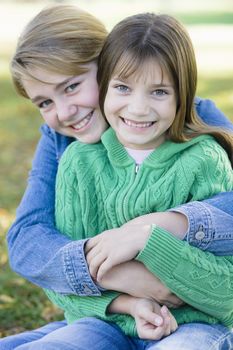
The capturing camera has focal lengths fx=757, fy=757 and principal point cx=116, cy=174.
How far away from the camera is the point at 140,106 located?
2.88m

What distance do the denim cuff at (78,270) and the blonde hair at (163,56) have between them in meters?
0.58

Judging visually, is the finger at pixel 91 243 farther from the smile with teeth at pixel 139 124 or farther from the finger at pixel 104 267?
the smile with teeth at pixel 139 124

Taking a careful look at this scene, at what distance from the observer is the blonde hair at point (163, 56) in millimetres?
2832

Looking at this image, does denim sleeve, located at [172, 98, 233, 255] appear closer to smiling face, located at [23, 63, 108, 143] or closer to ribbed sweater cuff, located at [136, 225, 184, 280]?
ribbed sweater cuff, located at [136, 225, 184, 280]

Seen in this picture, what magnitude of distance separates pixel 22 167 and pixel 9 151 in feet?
2.11

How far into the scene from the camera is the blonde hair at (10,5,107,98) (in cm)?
311

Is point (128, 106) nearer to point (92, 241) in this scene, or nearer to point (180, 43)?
point (180, 43)

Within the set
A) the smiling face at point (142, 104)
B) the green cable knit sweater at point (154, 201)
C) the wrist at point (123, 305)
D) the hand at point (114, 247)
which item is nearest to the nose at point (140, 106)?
the smiling face at point (142, 104)

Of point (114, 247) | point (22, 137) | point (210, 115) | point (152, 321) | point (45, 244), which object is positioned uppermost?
point (210, 115)

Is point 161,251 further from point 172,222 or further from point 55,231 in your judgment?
point 55,231

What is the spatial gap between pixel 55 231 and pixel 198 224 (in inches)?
25.4

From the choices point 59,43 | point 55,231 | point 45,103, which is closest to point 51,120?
point 45,103

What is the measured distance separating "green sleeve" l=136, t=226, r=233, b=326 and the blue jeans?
0.33 feet

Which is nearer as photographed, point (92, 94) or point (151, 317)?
point (151, 317)
